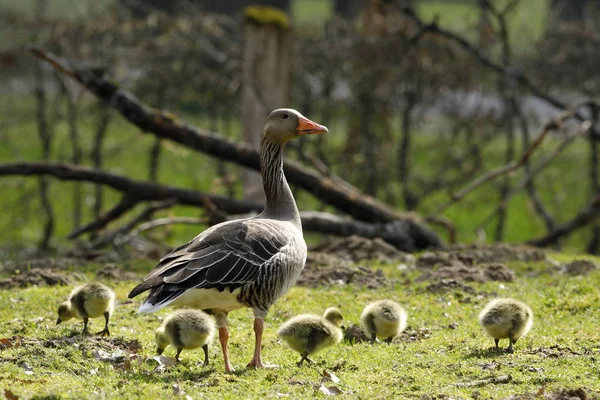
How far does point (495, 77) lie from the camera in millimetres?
17734

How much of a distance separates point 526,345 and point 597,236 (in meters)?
10.5

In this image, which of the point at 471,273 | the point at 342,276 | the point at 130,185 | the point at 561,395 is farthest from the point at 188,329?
the point at 130,185

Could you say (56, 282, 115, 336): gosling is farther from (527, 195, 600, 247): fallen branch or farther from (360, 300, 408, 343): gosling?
(527, 195, 600, 247): fallen branch

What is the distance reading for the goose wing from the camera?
20.8 ft

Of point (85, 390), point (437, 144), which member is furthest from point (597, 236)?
point (85, 390)

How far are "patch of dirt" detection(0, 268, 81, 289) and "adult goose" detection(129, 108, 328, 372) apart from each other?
9.91 ft

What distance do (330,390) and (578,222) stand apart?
9825 millimetres

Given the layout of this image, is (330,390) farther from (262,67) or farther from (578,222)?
(262,67)

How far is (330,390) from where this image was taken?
6.04 m

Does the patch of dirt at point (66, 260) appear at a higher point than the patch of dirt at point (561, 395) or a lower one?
lower

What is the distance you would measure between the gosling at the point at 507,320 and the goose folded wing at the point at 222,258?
179 centimetres

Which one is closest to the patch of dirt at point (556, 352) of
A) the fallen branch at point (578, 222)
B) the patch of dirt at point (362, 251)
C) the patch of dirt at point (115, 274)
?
the patch of dirt at point (362, 251)

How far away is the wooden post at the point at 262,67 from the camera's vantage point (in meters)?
15.3

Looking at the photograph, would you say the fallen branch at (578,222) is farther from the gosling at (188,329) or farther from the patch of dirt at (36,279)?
the gosling at (188,329)
